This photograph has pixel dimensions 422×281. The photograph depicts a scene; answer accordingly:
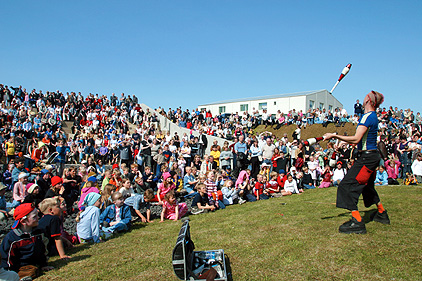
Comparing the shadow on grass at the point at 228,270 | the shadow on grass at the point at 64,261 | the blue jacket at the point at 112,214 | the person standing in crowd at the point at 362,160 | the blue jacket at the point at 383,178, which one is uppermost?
the person standing in crowd at the point at 362,160

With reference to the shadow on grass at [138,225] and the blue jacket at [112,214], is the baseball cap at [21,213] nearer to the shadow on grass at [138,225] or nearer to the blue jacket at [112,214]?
the blue jacket at [112,214]

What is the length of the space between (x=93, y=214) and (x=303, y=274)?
4998mm

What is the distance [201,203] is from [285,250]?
5529 millimetres

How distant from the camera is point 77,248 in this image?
21.2 feet

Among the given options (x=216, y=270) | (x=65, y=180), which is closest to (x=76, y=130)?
(x=65, y=180)

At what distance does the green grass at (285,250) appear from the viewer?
387 cm

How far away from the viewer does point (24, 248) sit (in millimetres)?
4770

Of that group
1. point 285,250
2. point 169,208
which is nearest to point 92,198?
point 169,208

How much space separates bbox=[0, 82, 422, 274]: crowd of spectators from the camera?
8.05m

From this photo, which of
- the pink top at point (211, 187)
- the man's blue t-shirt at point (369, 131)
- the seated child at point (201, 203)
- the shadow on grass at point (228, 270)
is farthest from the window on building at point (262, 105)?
the shadow on grass at point (228, 270)

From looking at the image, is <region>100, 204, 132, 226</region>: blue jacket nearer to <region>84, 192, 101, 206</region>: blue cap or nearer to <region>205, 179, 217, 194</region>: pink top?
<region>84, 192, 101, 206</region>: blue cap

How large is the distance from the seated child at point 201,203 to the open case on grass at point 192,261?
5.36 meters

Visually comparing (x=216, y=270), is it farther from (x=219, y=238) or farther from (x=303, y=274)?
(x=219, y=238)

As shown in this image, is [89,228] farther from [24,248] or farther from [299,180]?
[299,180]
